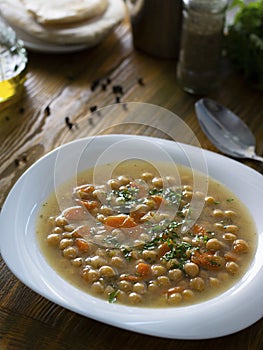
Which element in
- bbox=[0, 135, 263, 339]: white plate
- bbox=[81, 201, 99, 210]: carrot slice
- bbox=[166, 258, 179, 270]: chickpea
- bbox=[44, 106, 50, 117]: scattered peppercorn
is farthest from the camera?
bbox=[44, 106, 50, 117]: scattered peppercorn

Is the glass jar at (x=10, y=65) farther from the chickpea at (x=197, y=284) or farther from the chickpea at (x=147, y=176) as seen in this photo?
the chickpea at (x=197, y=284)

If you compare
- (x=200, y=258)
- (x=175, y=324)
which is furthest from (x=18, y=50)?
(x=175, y=324)

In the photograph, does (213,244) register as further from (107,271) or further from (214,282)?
A: (107,271)

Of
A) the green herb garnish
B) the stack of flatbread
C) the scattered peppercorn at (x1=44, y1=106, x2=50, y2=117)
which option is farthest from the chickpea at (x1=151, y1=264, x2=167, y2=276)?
the stack of flatbread

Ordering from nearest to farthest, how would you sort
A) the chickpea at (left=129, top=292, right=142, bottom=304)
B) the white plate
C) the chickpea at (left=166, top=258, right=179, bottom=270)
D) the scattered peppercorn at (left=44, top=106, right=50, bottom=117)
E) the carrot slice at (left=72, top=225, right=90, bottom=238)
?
1. the white plate
2. the chickpea at (left=129, top=292, right=142, bottom=304)
3. the chickpea at (left=166, top=258, right=179, bottom=270)
4. the carrot slice at (left=72, top=225, right=90, bottom=238)
5. the scattered peppercorn at (left=44, top=106, right=50, bottom=117)

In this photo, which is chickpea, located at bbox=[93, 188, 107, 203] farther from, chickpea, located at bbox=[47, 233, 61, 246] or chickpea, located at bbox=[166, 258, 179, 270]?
chickpea, located at bbox=[166, 258, 179, 270]

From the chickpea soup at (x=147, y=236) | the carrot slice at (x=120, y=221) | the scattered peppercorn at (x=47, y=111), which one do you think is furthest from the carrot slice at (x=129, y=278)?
the scattered peppercorn at (x=47, y=111)

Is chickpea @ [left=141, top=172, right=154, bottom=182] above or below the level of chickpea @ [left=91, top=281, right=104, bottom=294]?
below
